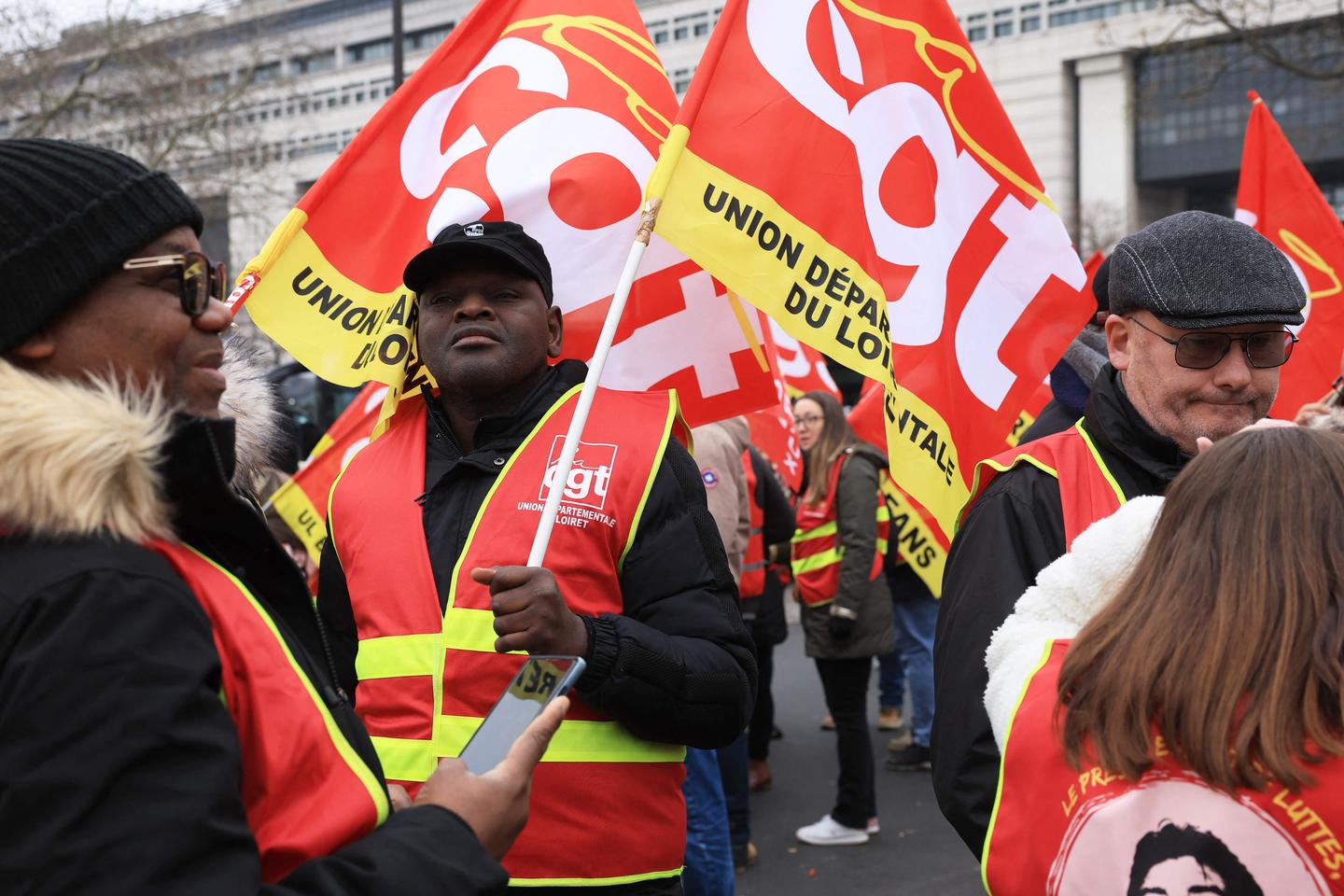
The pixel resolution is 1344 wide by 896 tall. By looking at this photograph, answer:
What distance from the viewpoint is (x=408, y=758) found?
110 inches

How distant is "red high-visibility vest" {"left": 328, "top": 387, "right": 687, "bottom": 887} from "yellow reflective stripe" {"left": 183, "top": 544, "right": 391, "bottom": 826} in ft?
3.31

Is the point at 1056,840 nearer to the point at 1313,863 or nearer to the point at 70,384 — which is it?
the point at 1313,863

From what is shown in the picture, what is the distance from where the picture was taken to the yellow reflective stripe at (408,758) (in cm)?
277

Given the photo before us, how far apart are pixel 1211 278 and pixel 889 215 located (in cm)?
93

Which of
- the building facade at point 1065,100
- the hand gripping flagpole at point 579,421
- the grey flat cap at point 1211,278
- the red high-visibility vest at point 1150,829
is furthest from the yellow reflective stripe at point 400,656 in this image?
the building facade at point 1065,100

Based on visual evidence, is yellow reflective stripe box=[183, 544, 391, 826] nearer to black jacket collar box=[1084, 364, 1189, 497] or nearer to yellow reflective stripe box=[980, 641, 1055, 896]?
yellow reflective stripe box=[980, 641, 1055, 896]

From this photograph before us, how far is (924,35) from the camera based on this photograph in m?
3.45

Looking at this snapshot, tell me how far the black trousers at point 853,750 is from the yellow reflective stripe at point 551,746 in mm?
3700

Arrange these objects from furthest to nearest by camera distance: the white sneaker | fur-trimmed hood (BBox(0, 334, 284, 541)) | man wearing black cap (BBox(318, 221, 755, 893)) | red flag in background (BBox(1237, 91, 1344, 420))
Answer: the white sneaker < red flag in background (BBox(1237, 91, 1344, 420)) < man wearing black cap (BBox(318, 221, 755, 893)) < fur-trimmed hood (BBox(0, 334, 284, 541))

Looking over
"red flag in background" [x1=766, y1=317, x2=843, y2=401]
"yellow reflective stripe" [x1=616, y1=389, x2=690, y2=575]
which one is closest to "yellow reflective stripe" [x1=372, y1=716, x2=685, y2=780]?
"yellow reflective stripe" [x1=616, y1=389, x2=690, y2=575]

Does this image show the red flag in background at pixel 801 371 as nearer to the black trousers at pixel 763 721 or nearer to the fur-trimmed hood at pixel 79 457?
the black trousers at pixel 763 721

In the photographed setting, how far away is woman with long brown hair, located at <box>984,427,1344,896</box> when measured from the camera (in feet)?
5.10

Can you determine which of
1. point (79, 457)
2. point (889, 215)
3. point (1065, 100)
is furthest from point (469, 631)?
point (1065, 100)

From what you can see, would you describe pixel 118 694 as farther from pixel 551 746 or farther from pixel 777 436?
pixel 777 436
